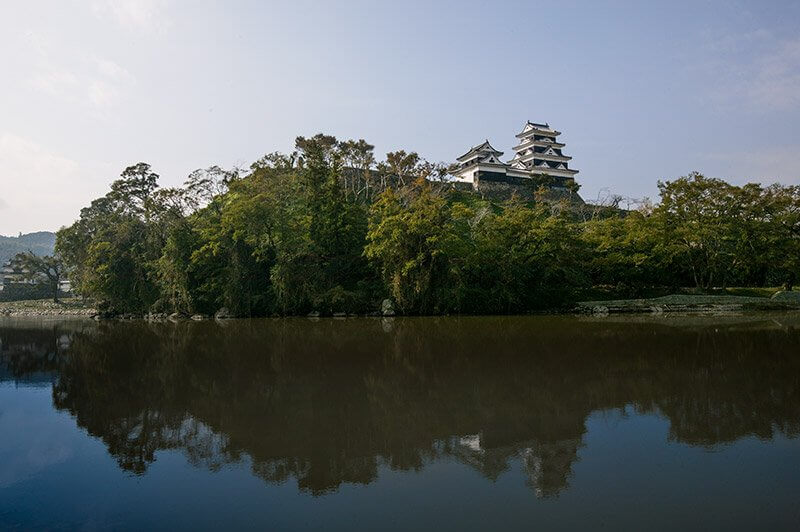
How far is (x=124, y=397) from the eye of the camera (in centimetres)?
725

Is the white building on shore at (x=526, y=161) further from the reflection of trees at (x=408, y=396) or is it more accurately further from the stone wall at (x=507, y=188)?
the reflection of trees at (x=408, y=396)

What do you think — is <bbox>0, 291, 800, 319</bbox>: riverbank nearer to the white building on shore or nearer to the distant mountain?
Result: the white building on shore

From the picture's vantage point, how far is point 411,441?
5.00 meters

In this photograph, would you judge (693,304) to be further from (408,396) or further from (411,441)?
(411,441)

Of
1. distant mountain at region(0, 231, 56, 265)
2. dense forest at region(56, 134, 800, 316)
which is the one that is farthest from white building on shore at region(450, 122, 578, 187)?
distant mountain at region(0, 231, 56, 265)

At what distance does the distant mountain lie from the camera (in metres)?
106

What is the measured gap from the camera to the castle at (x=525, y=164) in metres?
45.1

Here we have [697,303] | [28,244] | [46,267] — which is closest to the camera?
[697,303]

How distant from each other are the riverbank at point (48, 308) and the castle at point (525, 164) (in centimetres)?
2832

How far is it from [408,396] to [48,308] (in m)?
34.2

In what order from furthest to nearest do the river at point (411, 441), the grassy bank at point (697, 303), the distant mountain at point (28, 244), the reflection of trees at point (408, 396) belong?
the distant mountain at point (28, 244) → the grassy bank at point (697, 303) → the reflection of trees at point (408, 396) → the river at point (411, 441)

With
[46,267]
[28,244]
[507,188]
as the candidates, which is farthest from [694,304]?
[28,244]

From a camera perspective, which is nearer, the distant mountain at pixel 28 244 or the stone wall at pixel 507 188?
the stone wall at pixel 507 188

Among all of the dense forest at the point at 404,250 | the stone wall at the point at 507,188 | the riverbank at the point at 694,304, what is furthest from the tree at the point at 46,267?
the riverbank at the point at 694,304
